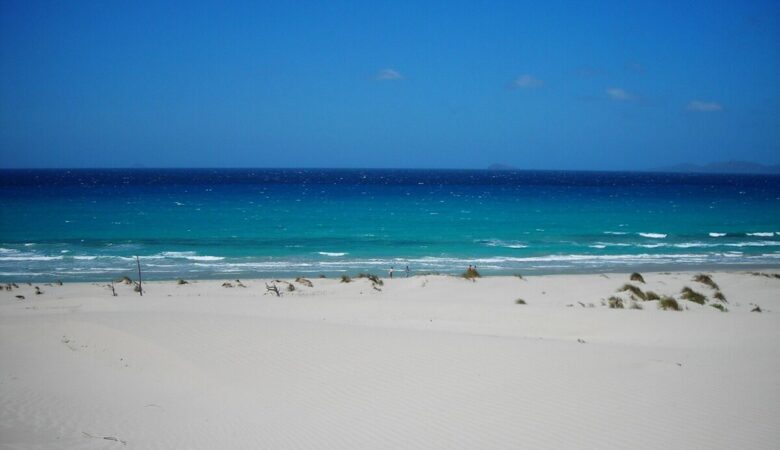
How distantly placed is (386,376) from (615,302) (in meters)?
8.50

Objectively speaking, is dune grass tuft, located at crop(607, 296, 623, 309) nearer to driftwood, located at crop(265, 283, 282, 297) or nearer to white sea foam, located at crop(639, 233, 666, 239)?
driftwood, located at crop(265, 283, 282, 297)

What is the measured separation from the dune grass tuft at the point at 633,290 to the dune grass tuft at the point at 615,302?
73 cm

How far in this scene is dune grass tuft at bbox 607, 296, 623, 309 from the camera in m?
14.4

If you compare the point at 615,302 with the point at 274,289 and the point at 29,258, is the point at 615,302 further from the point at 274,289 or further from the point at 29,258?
the point at 29,258

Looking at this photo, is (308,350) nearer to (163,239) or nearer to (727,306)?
(727,306)

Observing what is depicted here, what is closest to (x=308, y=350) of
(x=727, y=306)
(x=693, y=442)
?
(x=693, y=442)

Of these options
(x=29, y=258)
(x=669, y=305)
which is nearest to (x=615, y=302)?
(x=669, y=305)

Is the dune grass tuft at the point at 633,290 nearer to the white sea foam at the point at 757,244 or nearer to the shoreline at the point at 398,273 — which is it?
the shoreline at the point at 398,273

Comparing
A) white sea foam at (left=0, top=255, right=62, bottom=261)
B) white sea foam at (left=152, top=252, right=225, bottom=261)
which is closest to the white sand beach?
white sea foam at (left=152, top=252, right=225, bottom=261)

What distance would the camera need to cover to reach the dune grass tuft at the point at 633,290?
15663 mm

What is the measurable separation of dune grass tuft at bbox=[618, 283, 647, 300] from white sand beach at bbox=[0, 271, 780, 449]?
3.89ft

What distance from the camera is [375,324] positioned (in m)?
12.5

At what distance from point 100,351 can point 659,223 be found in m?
41.7

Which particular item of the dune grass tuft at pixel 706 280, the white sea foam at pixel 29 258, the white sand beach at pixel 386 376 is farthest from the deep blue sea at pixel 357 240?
the white sand beach at pixel 386 376
